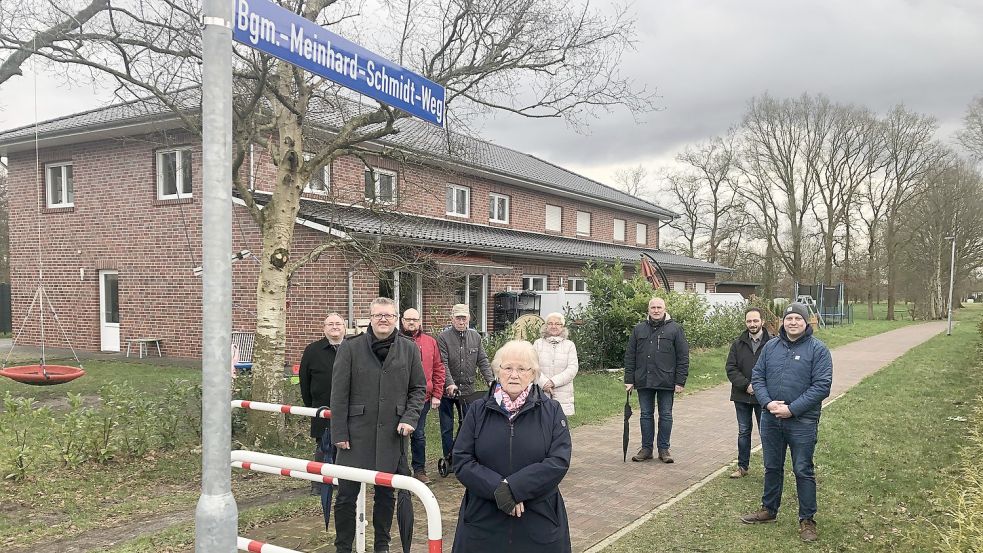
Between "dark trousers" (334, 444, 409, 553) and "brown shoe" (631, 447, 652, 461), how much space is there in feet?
12.7

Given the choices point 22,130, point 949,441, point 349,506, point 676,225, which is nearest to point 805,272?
point 676,225

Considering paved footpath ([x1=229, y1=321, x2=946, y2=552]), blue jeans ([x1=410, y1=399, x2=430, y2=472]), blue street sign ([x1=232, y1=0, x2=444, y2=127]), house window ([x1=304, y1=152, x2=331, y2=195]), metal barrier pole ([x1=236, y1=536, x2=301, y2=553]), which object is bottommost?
paved footpath ([x1=229, y1=321, x2=946, y2=552])

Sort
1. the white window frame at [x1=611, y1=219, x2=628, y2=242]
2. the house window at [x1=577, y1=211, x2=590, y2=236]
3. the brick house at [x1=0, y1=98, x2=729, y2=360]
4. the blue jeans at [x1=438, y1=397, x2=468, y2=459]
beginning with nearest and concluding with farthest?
the blue jeans at [x1=438, y1=397, x2=468, y2=459] < the brick house at [x1=0, y1=98, x2=729, y2=360] < the house window at [x1=577, y1=211, x2=590, y2=236] < the white window frame at [x1=611, y1=219, x2=628, y2=242]


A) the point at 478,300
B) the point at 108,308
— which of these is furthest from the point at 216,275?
the point at 108,308

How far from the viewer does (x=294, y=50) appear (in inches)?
116

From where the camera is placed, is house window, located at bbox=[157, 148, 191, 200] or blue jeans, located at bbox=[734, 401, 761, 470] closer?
blue jeans, located at bbox=[734, 401, 761, 470]

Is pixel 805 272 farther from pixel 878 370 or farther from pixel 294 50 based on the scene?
pixel 294 50

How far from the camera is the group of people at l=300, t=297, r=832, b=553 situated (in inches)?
130

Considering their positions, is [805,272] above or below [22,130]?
below

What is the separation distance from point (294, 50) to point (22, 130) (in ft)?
64.7

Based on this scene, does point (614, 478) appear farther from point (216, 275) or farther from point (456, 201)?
point (456, 201)

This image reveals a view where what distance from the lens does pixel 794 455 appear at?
5508 mm

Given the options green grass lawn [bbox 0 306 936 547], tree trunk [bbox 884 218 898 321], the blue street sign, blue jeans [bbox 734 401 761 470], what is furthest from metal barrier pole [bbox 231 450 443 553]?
tree trunk [bbox 884 218 898 321]

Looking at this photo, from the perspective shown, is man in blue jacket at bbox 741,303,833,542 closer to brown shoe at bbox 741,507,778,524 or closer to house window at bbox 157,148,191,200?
brown shoe at bbox 741,507,778,524
